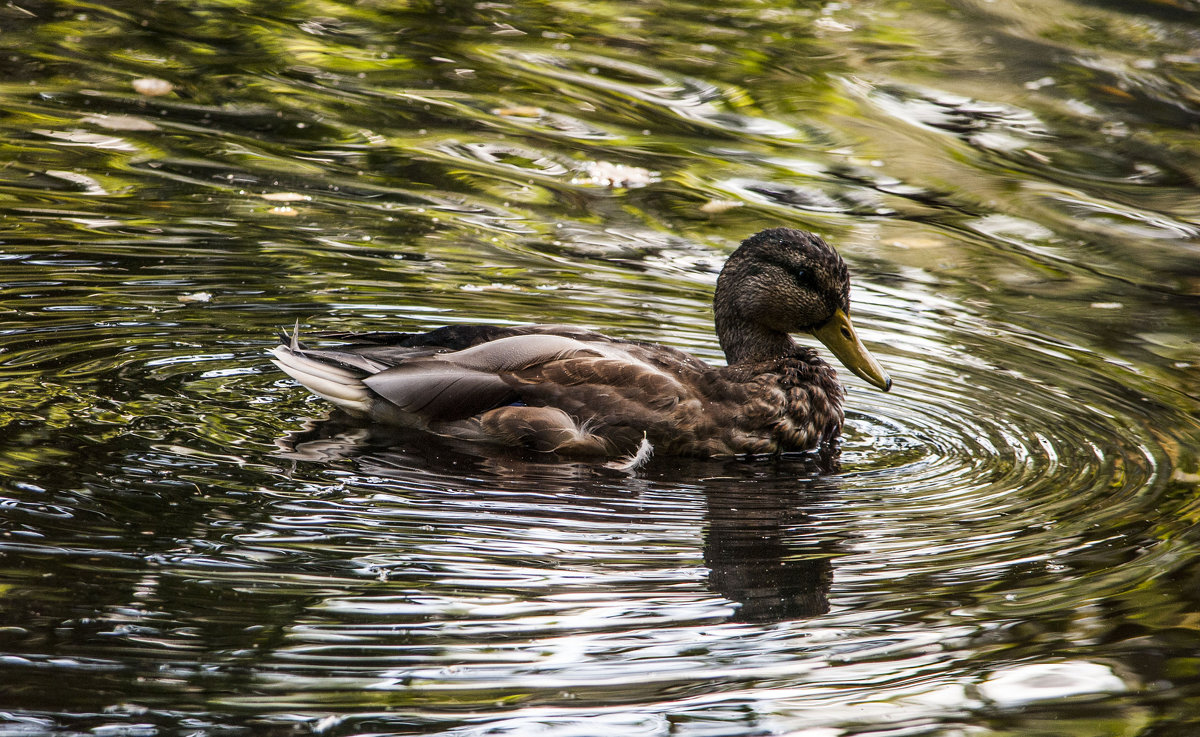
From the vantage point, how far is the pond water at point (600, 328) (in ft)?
14.7

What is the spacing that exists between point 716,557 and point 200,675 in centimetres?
211

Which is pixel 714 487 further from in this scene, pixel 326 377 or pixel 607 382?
pixel 326 377

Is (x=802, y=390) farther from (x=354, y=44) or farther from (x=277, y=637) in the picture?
(x=354, y=44)

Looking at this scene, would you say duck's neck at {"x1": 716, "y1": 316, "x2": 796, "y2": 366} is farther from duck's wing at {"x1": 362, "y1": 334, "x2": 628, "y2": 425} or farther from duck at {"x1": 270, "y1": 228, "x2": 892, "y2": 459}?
duck's wing at {"x1": 362, "y1": 334, "x2": 628, "y2": 425}

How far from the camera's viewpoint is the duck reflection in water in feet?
17.5

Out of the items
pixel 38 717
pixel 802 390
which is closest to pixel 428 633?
pixel 38 717

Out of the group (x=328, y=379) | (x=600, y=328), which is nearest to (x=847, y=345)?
(x=600, y=328)

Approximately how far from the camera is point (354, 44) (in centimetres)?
1366

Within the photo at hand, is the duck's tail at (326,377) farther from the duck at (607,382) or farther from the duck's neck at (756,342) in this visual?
the duck's neck at (756,342)

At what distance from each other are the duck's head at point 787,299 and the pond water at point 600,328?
48 cm

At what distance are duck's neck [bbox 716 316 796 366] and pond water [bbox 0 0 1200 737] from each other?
0.58 meters

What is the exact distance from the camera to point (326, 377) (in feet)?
22.9

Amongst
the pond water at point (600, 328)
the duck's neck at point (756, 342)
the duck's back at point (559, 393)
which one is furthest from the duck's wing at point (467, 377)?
the duck's neck at point (756, 342)

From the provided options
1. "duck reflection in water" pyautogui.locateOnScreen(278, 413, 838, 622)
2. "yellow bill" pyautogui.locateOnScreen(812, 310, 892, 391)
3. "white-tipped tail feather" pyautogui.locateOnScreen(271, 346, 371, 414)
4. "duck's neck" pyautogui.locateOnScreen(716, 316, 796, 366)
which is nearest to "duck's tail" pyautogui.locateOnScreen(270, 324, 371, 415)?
"white-tipped tail feather" pyautogui.locateOnScreen(271, 346, 371, 414)
